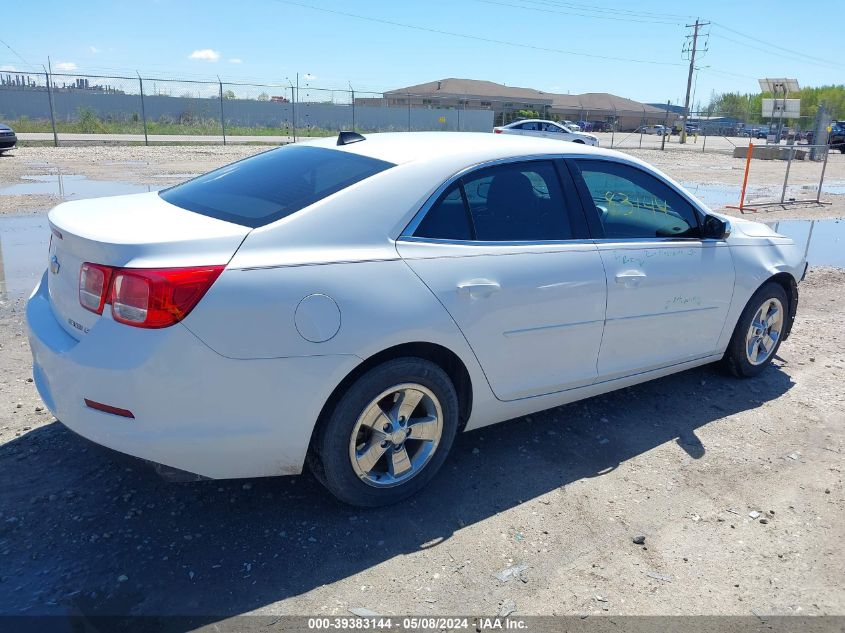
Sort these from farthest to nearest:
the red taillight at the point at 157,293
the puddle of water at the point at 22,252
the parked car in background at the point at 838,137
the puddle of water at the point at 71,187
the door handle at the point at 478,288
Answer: the parked car in background at the point at 838,137, the puddle of water at the point at 71,187, the puddle of water at the point at 22,252, the door handle at the point at 478,288, the red taillight at the point at 157,293

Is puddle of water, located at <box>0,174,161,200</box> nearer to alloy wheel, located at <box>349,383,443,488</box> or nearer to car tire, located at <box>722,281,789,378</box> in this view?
alloy wheel, located at <box>349,383,443,488</box>

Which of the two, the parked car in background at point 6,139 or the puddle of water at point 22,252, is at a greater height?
the parked car in background at point 6,139

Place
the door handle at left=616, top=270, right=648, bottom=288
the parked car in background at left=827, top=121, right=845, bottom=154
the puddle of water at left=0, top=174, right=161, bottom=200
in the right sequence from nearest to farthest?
the door handle at left=616, top=270, right=648, bottom=288, the puddle of water at left=0, top=174, right=161, bottom=200, the parked car in background at left=827, top=121, right=845, bottom=154

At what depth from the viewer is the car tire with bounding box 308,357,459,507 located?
2.94 meters

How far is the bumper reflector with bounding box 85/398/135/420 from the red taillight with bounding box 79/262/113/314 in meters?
0.35

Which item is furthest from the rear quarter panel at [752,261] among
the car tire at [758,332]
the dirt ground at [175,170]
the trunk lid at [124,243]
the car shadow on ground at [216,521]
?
the dirt ground at [175,170]

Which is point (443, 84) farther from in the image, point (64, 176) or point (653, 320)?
point (653, 320)

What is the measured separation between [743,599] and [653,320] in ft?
5.48

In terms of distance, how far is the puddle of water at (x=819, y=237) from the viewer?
959 cm

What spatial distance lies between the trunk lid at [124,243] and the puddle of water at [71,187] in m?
9.80

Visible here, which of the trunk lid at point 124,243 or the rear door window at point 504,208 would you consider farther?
the rear door window at point 504,208

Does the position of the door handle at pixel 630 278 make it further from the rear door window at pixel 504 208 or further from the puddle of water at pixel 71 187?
the puddle of water at pixel 71 187

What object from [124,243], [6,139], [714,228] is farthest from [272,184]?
Result: [6,139]

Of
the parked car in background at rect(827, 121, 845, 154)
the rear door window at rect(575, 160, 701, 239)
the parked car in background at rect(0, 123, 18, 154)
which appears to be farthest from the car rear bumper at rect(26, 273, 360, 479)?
the parked car in background at rect(827, 121, 845, 154)
